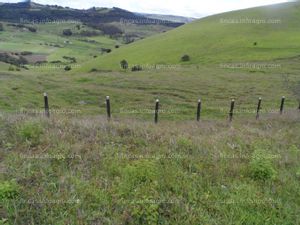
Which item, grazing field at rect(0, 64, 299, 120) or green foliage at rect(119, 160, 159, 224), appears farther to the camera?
grazing field at rect(0, 64, 299, 120)

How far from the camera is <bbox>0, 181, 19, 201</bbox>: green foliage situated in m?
5.07

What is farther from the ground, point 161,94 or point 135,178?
point 135,178

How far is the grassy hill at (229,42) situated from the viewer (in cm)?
6088

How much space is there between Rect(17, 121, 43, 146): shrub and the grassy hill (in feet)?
168

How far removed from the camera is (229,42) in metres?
69.4

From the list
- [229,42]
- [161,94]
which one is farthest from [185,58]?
[161,94]

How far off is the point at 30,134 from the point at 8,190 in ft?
8.55

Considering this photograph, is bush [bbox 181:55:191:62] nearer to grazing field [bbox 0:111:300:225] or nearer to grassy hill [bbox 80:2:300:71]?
grassy hill [bbox 80:2:300:71]

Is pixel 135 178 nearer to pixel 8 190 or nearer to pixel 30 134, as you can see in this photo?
pixel 8 190

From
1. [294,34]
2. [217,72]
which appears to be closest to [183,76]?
[217,72]

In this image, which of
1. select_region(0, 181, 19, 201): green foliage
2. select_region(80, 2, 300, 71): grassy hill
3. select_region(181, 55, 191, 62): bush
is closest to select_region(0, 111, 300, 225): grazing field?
select_region(0, 181, 19, 201): green foliage

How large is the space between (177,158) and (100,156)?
5.70 ft

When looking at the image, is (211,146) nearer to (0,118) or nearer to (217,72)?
(0,118)

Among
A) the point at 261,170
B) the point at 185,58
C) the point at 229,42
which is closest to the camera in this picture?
the point at 261,170
